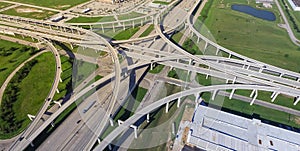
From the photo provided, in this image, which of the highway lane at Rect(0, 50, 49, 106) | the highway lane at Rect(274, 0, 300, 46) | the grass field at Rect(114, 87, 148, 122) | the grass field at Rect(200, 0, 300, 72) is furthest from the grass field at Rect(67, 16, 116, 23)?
the highway lane at Rect(274, 0, 300, 46)

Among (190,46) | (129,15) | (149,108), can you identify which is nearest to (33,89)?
(149,108)

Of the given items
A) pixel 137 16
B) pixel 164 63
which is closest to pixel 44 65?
pixel 164 63

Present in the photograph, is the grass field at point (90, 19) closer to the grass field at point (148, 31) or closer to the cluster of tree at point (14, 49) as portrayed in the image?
the grass field at point (148, 31)

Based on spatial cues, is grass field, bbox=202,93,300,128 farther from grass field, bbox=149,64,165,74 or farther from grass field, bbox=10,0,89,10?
grass field, bbox=10,0,89,10

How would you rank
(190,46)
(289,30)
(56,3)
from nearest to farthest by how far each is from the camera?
1. (190,46)
2. (289,30)
3. (56,3)

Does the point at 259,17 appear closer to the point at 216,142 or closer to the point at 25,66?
the point at 216,142

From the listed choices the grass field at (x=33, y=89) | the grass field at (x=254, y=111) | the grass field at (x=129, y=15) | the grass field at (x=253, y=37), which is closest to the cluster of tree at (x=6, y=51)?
the grass field at (x=33, y=89)

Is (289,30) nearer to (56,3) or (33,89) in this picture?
(33,89)
